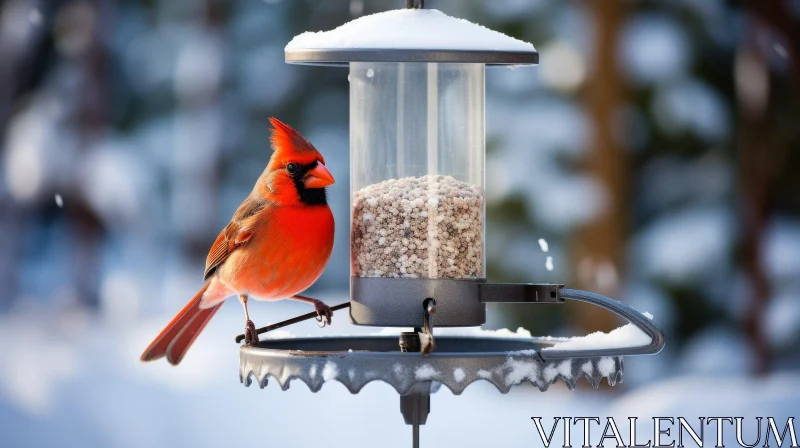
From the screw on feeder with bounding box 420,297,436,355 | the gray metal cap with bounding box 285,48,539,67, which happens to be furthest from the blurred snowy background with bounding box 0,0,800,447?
the gray metal cap with bounding box 285,48,539,67

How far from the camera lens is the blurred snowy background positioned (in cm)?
706

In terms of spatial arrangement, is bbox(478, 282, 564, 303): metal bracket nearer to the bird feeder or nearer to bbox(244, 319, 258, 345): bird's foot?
the bird feeder

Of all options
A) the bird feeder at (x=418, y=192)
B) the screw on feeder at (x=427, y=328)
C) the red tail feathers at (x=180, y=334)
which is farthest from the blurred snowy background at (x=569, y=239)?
the screw on feeder at (x=427, y=328)

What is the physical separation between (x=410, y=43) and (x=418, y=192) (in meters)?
0.47

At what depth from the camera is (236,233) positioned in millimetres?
3154

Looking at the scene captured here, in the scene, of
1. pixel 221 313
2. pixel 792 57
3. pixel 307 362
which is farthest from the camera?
pixel 221 313

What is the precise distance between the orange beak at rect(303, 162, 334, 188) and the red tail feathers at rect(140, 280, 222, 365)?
626 mm

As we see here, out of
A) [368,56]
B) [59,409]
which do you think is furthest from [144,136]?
[368,56]

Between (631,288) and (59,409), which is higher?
(631,288)

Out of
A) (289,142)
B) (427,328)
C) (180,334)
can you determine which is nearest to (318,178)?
(289,142)

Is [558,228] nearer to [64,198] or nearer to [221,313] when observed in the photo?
[221,313]

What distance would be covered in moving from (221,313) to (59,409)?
2133mm

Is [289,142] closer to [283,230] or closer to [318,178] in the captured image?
[318,178]

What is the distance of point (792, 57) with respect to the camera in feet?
25.4
